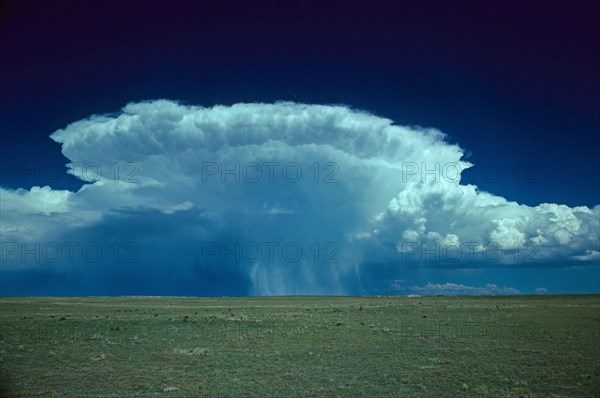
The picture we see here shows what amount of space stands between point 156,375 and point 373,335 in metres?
17.0

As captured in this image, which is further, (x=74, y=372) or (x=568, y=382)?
(x=74, y=372)

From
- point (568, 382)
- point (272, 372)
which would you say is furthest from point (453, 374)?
point (272, 372)

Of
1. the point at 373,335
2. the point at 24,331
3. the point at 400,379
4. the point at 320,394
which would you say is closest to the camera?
the point at 320,394

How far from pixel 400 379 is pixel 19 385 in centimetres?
1514

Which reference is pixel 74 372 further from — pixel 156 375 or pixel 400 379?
pixel 400 379

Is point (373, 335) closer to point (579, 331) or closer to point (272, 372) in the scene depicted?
point (272, 372)

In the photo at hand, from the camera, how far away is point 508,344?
27312 mm

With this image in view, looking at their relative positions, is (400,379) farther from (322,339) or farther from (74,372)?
(74,372)

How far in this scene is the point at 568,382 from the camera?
17656 mm

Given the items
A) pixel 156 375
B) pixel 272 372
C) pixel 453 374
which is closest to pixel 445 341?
pixel 453 374

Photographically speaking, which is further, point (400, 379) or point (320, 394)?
point (400, 379)

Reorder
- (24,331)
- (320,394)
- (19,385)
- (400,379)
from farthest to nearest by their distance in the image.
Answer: (24,331)
(400,379)
(19,385)
(320,394)

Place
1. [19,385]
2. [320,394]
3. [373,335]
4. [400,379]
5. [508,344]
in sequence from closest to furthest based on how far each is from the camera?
[320,394] < [19,385] < [400,379] < [508,344] < [373,335]

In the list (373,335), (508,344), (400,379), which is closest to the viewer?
(400,379)
